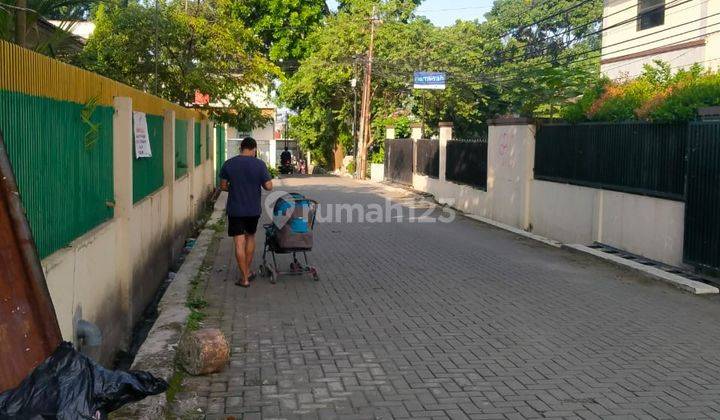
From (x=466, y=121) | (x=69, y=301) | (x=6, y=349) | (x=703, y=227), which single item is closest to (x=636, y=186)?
(x=703, y=227)

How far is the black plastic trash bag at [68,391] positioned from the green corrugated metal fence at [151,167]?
17.9ft

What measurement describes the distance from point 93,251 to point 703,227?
7.66 metres

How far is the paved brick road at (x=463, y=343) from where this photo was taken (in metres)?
5.30

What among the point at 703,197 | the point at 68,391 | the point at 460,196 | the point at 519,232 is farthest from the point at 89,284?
the point at 460,196

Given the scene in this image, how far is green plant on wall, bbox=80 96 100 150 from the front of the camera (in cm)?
601

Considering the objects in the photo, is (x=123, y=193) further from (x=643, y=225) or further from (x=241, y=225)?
(x=643, y=225)

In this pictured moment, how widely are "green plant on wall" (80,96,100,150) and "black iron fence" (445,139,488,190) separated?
13868 millimetres

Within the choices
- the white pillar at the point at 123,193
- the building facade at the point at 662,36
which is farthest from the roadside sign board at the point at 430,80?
the white pillar at the point at 123,193

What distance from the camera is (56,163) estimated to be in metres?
5.20

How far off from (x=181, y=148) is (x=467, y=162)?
9.48 meters

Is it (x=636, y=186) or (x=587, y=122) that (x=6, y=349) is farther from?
(x=587, y=122)

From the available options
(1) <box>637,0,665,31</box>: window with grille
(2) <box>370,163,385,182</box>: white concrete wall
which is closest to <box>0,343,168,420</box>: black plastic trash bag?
(1) <box>637,0,665,31</box>: window with grille

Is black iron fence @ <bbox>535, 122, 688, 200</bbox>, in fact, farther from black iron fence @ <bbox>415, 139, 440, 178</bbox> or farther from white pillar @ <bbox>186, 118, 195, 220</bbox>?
black iron fence @ <bbox>415, 139, 440, 178</bbox>

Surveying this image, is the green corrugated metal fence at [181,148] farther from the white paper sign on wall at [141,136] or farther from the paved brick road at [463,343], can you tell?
the white paper sign on wall at [141,136]
